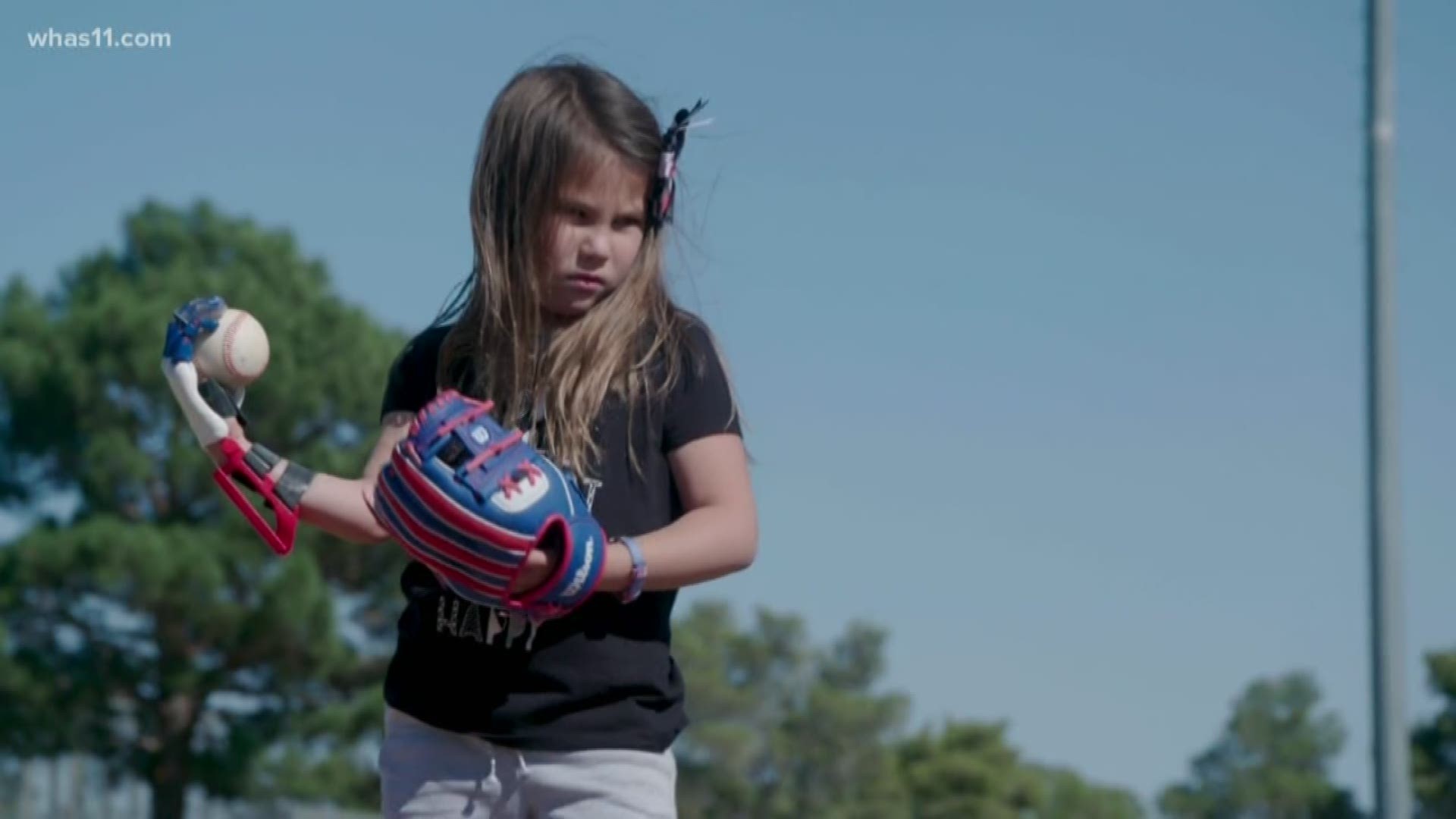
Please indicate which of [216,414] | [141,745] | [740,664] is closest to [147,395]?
[141,745]

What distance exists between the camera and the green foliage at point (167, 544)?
26156mm

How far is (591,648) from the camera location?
3.34 meters

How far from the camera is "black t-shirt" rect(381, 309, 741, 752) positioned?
10.8 ft

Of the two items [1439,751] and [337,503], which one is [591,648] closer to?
[337,503]

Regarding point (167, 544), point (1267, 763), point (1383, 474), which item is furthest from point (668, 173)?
point (1267, 763)

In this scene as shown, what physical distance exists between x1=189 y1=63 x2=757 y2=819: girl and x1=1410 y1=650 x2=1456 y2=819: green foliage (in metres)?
23.1

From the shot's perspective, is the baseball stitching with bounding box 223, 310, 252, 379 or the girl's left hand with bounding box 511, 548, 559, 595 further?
the baseball stitching with bounding box 223, 310, 252, 379

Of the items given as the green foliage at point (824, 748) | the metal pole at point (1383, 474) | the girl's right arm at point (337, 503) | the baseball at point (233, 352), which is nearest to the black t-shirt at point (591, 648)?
the girl's right arm at point (337, 503)

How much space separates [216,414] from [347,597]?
79.4 feet

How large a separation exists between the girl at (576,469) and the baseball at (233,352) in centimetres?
18

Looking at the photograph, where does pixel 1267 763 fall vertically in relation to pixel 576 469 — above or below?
above

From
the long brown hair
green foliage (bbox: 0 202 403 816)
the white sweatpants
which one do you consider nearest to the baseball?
the long brown hair

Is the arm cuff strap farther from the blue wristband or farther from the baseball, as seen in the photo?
the blue wristband

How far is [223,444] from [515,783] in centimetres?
71
